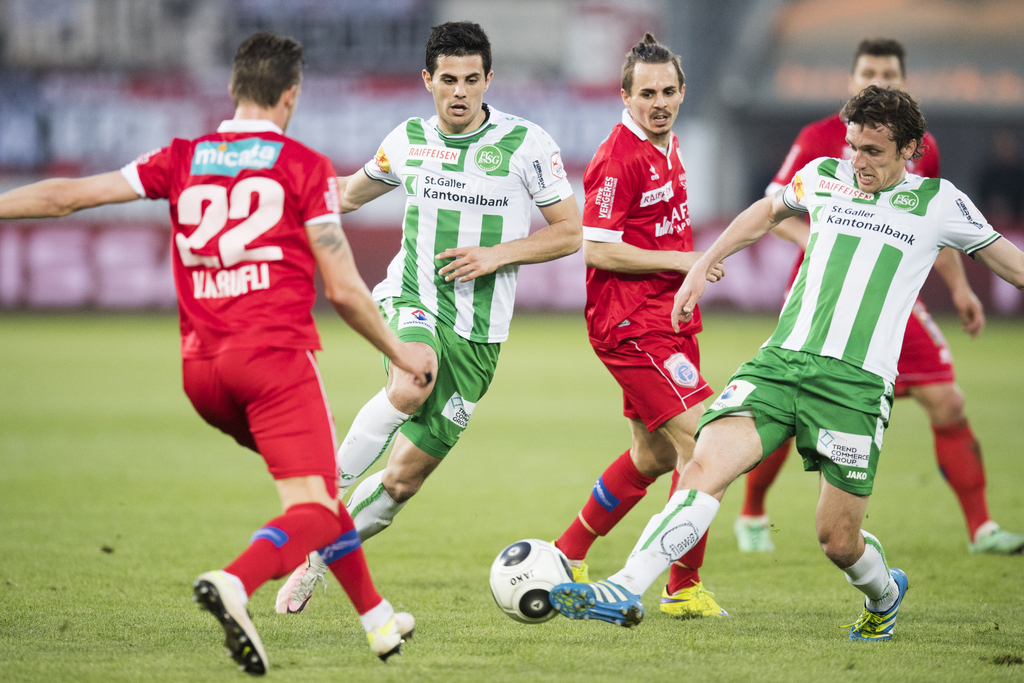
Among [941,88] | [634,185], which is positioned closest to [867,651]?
[634,185]

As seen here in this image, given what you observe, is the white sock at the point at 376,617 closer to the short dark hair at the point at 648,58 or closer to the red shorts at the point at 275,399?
the red shorts at the point at 275,399

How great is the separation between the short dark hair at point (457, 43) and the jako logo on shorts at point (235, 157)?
1380 millimetres

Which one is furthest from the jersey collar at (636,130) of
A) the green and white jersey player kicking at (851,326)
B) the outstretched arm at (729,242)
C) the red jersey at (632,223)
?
the green and white jersey player kicking at (851,326)

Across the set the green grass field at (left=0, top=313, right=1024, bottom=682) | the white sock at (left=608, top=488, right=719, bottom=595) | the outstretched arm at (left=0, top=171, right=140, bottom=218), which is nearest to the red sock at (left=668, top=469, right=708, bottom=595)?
the green grass field at (left=0, top=313, right=1024, bottom=682)

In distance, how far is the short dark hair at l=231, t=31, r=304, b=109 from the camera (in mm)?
3809

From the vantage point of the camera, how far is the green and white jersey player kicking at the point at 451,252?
5000 millimetres

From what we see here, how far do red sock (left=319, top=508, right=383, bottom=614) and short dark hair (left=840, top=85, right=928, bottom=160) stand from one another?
2.45 meters

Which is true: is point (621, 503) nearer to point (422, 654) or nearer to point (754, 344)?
point (422, 654)

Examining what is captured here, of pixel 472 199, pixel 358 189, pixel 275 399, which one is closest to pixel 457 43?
pixel 472 199

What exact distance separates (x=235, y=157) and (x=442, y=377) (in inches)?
64.5

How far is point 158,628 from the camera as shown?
14.9 ft

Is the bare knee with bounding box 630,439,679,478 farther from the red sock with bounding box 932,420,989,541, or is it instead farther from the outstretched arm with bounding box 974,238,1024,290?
the red sock with bounding box 932,420,989,541

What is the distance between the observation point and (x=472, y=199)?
16.9ft

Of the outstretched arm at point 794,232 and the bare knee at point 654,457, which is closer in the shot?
the bare knee at point 654,457
